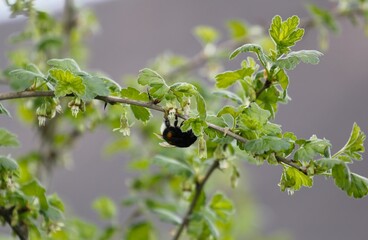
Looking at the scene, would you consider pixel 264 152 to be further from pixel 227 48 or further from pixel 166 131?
pixel 227 48

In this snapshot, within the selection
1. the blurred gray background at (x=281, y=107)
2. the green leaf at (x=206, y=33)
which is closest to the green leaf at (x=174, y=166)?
the green leaf at (x=206, y=33)

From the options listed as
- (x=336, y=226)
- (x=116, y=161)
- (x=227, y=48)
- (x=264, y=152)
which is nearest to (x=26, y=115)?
(x=227, y=48)

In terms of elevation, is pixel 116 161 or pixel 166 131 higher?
pixel 166 131

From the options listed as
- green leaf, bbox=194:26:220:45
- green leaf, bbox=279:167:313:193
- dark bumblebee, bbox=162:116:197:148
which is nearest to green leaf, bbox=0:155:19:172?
dark bumblebee, bbox=162:116:197:148

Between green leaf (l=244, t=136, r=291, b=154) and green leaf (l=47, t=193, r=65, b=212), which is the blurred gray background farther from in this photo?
green leaf (l=244, t=136, r=291, b=154)

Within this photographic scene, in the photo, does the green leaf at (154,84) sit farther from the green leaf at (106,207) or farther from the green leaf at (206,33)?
the green leaf at (206,33)

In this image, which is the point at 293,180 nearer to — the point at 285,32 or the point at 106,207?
the point at 285,32
